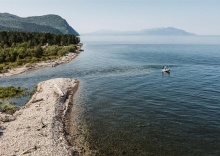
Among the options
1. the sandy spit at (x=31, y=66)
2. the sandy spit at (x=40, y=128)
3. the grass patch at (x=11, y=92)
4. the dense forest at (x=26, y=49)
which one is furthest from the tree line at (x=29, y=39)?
the sandy spit at (x=40, y=128)

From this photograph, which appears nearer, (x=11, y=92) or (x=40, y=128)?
(x=40, y=128)

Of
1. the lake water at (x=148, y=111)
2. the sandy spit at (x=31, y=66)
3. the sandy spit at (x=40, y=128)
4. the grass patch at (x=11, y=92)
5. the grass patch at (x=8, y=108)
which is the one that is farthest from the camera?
the sandy spit at (x=31, y=66)

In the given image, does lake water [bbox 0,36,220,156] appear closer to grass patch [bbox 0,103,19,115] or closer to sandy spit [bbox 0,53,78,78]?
grass patch [bbox 0,103,19,115]

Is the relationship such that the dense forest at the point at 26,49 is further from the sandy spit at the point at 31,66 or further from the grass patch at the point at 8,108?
the grass patch at the point at 8,108

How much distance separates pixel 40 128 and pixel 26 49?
10325 centimetres

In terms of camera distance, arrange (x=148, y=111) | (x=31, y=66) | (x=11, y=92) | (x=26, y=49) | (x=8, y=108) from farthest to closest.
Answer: (x=26, y=49) → (x=31, y=66) → (x=11, y=92) → (x=8, y=108) → (x=148, y=111)

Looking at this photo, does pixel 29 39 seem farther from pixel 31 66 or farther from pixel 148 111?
pixel 148 111

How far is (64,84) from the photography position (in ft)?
242

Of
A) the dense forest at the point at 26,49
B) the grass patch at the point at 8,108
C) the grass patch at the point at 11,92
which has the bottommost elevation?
the grass patch at the point at 8,108

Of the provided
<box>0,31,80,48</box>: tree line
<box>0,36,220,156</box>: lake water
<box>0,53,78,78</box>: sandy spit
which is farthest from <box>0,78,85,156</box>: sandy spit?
<box>0,31,80,48</box>: tree line

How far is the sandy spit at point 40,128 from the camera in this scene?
34997 millimetres

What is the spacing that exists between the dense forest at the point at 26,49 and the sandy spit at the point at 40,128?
49309mm

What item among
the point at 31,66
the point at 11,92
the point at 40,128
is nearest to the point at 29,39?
the point at 31,66

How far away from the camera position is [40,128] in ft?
138
